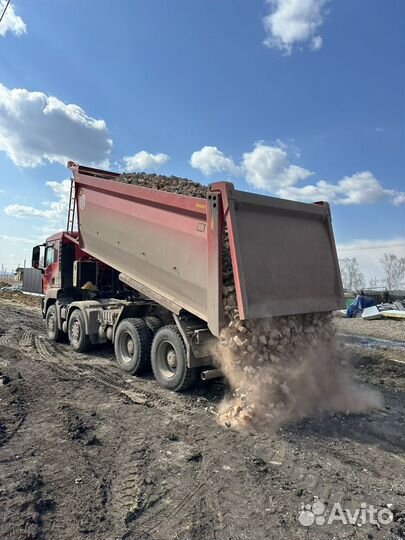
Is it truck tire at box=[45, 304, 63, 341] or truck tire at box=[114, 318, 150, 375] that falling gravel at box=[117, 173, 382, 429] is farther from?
truck tire at box=[45, 304, 63, 341]

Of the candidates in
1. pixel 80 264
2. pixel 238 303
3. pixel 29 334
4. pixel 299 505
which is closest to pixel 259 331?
pixel 238 303

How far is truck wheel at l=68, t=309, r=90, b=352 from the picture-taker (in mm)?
8961

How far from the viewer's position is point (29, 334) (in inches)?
472

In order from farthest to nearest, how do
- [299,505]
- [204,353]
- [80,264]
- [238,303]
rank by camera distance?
[80,264]
[204,353]
[238,303]
[299,505]

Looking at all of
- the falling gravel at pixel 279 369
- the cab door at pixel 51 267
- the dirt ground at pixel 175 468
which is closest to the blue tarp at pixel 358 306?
the dirt ground at pixel 175 468

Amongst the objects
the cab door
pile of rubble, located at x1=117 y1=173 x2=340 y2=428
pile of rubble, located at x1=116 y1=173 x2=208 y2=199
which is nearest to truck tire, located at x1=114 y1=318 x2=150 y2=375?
pile of rubble, located at x1=117 y1=173 x2=340 y2=428

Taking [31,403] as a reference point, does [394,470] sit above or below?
below

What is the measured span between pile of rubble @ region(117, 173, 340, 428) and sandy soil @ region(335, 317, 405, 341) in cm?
814

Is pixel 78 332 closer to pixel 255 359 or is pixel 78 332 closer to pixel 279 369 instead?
pixel 255 359

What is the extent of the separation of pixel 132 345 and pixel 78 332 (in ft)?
8.20

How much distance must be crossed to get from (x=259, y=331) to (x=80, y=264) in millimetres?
6048

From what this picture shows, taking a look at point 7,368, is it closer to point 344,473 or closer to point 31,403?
point 31,403

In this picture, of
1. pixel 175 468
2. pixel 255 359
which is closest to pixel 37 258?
pixel 255 359

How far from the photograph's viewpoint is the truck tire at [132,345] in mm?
6956
